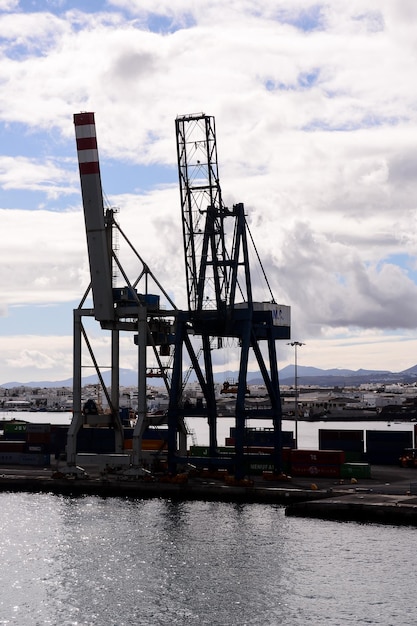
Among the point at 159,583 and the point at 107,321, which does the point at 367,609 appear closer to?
the point at 159,583

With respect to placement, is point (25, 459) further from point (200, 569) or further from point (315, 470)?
point (200, 569)

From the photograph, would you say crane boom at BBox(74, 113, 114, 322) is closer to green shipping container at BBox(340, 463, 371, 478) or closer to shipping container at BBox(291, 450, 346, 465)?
shipping container at BBox(291, 450, 346, 465)

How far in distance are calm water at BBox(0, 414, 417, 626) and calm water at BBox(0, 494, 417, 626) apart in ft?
0.22

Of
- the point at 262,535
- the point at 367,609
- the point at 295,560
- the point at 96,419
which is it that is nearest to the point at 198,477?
the point at 96,419

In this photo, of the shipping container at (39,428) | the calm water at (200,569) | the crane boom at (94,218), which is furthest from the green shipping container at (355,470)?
the shipping container at (39,428)

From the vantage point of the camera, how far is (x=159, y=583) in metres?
52.6

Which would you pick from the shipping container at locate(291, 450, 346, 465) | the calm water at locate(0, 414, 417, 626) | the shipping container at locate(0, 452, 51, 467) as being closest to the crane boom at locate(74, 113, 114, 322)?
the calm water at locate(0, 414, 417, 626)

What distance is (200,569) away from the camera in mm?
55625

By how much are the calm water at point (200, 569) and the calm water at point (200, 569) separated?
66 millimetres

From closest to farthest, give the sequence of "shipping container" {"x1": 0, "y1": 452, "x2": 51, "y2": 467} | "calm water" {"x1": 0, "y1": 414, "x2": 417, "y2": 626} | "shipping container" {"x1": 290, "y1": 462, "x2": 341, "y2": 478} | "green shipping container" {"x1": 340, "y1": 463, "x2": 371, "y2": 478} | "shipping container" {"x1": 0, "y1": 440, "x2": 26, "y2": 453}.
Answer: "calm water" {"x1": 0, "y1": 414, "x2": 417, "y2": 626} < "green shipping container" {"x1": 340, "y1": 463, "x2": 371, "y2": 478} < "shipping container" {"x1": 290, "y1": 462, "x2": 341, "y2": 478} < "shipping container" {"x1": 0, "y1": 452, "x2": 51, "y2": 467} < "shipping container" {"x1": 0, "y1": 440, "x2": 26, "y2": 453}

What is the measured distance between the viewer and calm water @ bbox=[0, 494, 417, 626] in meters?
47.1

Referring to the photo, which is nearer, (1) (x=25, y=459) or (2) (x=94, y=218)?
(2) (x=94, y=218)

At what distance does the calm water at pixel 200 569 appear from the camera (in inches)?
1854

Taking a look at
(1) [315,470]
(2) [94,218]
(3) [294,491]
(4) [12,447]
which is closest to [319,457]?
(1) [315,470]
